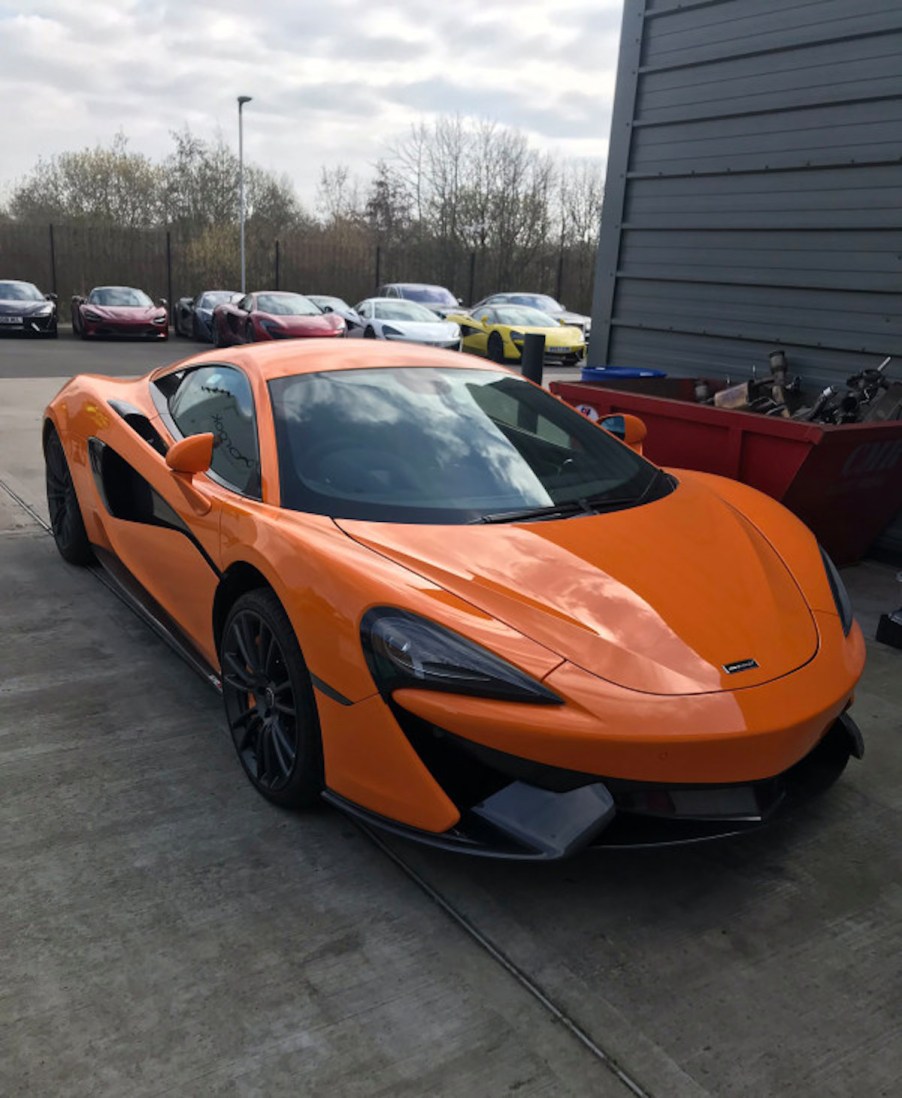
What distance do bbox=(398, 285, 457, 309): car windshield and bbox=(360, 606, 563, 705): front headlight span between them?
2128cm

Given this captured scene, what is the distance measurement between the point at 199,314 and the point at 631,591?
21.4 metres

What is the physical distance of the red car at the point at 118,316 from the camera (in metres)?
20.3

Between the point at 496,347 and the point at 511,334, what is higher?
the point at 511,334

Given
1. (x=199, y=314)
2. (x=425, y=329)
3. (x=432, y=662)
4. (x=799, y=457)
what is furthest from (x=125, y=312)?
(x=432, y=662)

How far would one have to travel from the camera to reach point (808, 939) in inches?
86.4

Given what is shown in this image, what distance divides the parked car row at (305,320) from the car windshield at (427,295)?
140mm

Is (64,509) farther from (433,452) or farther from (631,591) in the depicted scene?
(631,591)

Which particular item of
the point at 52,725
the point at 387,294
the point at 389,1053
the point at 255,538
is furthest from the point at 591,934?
the point at 387,294

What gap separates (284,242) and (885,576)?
29141 millimetres

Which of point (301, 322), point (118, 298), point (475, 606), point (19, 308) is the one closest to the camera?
point (475, 606)

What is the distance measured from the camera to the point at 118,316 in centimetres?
2039

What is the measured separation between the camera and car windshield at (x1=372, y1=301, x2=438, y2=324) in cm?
1820

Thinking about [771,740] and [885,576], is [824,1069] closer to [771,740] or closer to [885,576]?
[771,740]

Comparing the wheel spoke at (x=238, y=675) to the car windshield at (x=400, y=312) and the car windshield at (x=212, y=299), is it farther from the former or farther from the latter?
the car windshield at (x=212, y=299)
